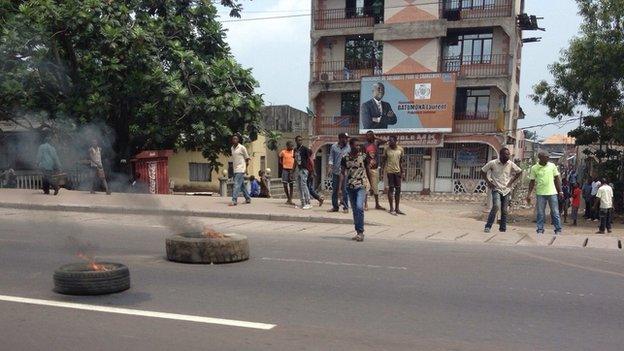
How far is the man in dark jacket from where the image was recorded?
30.2m

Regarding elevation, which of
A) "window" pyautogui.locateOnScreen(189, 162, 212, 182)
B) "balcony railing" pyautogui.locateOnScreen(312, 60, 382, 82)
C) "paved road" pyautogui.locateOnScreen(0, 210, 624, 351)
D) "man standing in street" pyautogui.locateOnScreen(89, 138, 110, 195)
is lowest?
"window" pyautogui.locateOnScreen(189, 162, 212, 182)

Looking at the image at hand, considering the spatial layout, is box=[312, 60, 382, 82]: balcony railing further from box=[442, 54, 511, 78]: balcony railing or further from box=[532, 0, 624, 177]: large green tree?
box=[532, 0, 624, 177]: large green tree

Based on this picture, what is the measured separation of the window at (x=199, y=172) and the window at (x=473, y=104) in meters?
14.6

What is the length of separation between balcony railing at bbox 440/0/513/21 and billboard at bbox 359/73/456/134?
352 cm

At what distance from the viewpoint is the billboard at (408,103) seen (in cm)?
2909

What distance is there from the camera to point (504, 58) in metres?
28.9

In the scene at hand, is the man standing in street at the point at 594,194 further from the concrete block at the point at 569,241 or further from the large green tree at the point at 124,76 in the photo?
the large green tree at the point at 124,76

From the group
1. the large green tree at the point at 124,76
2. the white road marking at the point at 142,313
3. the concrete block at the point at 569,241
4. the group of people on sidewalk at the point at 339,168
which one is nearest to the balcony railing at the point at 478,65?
the large green tree at the point at 124,76

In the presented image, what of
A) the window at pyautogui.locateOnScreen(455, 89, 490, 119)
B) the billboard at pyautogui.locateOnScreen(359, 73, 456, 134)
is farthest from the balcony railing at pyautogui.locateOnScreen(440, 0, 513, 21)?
the window at pyautogui.locateOnScreen(455, 89, 490, 119)

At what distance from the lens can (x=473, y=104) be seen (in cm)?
3011

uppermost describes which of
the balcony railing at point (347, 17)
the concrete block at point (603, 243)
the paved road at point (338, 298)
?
the balcony railing at point (347, 17)

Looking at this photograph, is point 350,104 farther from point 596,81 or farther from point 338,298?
point 338,298

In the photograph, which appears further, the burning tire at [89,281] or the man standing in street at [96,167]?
the man standing in street at [96,167]

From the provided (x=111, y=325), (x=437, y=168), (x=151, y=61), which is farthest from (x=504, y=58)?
(x=111, y=325)
